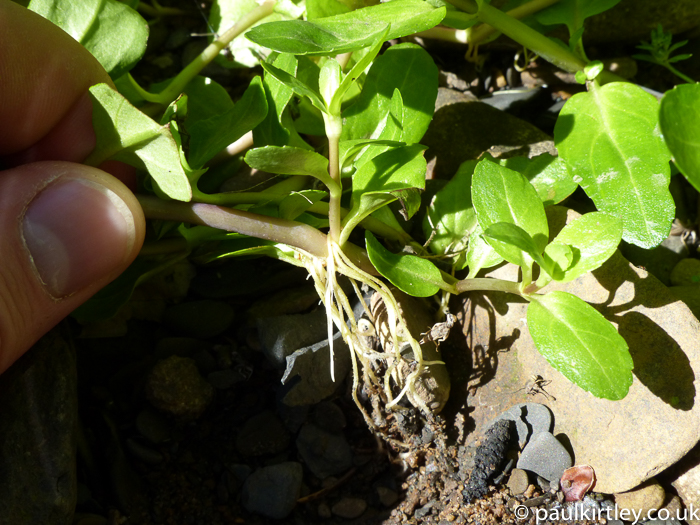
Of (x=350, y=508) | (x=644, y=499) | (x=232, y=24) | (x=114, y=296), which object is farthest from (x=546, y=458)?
(x=232, y=24)

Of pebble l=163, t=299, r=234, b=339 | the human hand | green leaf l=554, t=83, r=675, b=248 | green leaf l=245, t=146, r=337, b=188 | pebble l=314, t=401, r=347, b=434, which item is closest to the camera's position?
green leaf l=245, t=146, r=337, b=188

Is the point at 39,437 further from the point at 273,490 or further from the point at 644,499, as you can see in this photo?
the point at 644,499

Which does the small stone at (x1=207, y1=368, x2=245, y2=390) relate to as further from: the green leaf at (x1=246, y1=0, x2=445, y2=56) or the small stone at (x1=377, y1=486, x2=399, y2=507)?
the green leaf at (x1=246, y1=0, x2=445, y2=56)

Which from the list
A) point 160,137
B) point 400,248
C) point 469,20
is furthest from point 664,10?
point 160,137

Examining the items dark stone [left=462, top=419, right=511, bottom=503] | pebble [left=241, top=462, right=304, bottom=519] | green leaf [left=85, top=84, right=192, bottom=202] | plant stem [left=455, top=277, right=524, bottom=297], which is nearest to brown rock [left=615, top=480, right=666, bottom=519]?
dark stone [left=462, top=419, right=511, bottom=503]

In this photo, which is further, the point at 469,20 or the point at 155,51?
the point at 155,51

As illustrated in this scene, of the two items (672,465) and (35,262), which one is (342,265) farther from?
(672,465)
